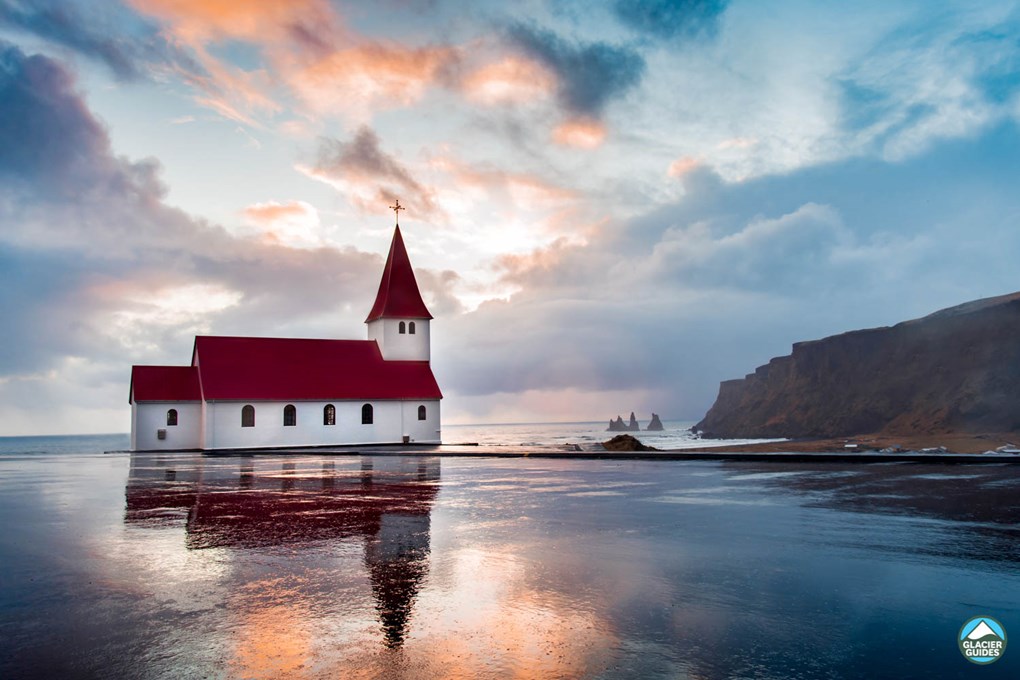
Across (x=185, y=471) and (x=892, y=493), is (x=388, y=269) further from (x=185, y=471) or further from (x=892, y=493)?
(x=892, y=493)

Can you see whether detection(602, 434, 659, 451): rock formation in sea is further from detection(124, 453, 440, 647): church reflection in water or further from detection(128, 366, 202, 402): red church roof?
detection(128, 366, 202, 402): red church roof

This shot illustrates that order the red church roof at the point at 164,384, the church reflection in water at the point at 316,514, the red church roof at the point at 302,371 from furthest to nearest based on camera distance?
the red church roof at the point at 302,371 < the red church roof at the point at 164,384 < the church reflection in water at the point at 316,514

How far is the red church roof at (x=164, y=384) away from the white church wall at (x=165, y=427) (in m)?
0.41

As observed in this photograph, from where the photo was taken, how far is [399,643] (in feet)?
17.0

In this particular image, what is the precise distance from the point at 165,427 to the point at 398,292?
18742 mm

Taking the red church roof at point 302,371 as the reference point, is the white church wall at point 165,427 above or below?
below

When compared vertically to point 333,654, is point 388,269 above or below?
above

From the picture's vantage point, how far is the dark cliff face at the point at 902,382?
8888 centimetres

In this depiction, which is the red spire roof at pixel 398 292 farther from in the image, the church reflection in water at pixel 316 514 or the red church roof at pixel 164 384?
the church reflection in water at pixel 316 514

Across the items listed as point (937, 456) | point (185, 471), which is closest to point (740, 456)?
point (937, 456)

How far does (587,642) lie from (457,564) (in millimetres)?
3062

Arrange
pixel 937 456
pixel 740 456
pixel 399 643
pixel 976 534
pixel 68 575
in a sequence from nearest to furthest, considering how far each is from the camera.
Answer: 1. pixel 399 643
2. pixel 68 575
3. pixel 976 534
4. pixel 937 456
5. pixel 740 456

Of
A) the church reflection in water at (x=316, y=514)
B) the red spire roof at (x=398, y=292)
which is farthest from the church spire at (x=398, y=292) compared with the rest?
the church reflection in water at (x=316, y=514)

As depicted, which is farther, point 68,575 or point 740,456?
point 740,456
